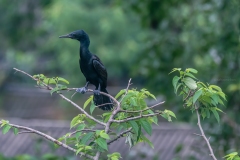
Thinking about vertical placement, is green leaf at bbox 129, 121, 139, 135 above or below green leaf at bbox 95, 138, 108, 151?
above

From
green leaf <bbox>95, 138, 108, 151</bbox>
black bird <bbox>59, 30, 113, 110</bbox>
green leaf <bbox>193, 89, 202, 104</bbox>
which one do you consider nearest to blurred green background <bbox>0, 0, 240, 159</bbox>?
black bird <bbox>59, 30, 113, 110</bbox>

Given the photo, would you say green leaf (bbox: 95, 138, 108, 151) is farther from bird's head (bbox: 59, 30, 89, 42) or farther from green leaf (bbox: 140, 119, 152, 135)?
bird's head (bbox: 59, 30, 89, 42)

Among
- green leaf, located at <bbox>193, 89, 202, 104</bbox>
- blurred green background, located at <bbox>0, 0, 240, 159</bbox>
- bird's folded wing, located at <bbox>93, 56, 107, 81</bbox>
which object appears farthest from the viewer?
blurred green background, located at <bbox>0, 0, 240, 159</bbox>

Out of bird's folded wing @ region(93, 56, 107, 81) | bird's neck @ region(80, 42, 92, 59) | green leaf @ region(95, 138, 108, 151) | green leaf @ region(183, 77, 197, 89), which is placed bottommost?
green leaf @ region(95, 138, 108, 151)

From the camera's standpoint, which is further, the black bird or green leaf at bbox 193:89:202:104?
the black bird

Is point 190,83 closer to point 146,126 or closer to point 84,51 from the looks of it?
point 146,126

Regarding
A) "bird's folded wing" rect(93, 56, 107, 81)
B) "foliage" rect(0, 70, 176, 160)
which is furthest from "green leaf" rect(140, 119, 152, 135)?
"bird's folded wing" rect(93, 56, 107, 81)

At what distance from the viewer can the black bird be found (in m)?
3.58

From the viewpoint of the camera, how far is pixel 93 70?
3.81m

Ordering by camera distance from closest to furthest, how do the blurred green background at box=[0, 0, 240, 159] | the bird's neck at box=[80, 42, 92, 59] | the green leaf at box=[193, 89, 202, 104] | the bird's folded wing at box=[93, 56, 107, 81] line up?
1. the green leaf at box=[193, 89, 202, 104]
2. the bird's neck at box=[80, 42, 92, 59]
3. the bird's folded wing at box=[93, 56, 107, 81]
4. the blurred green background at box=[0, 0, 240, 159]

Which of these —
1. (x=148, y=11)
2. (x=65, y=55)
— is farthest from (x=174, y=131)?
(x=65, y=55)

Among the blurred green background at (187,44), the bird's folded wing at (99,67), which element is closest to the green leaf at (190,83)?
the bird's folded wing at (99,67)

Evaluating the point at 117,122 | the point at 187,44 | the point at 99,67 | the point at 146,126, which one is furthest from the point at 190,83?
the point at 187,44

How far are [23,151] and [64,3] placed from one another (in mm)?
14001
